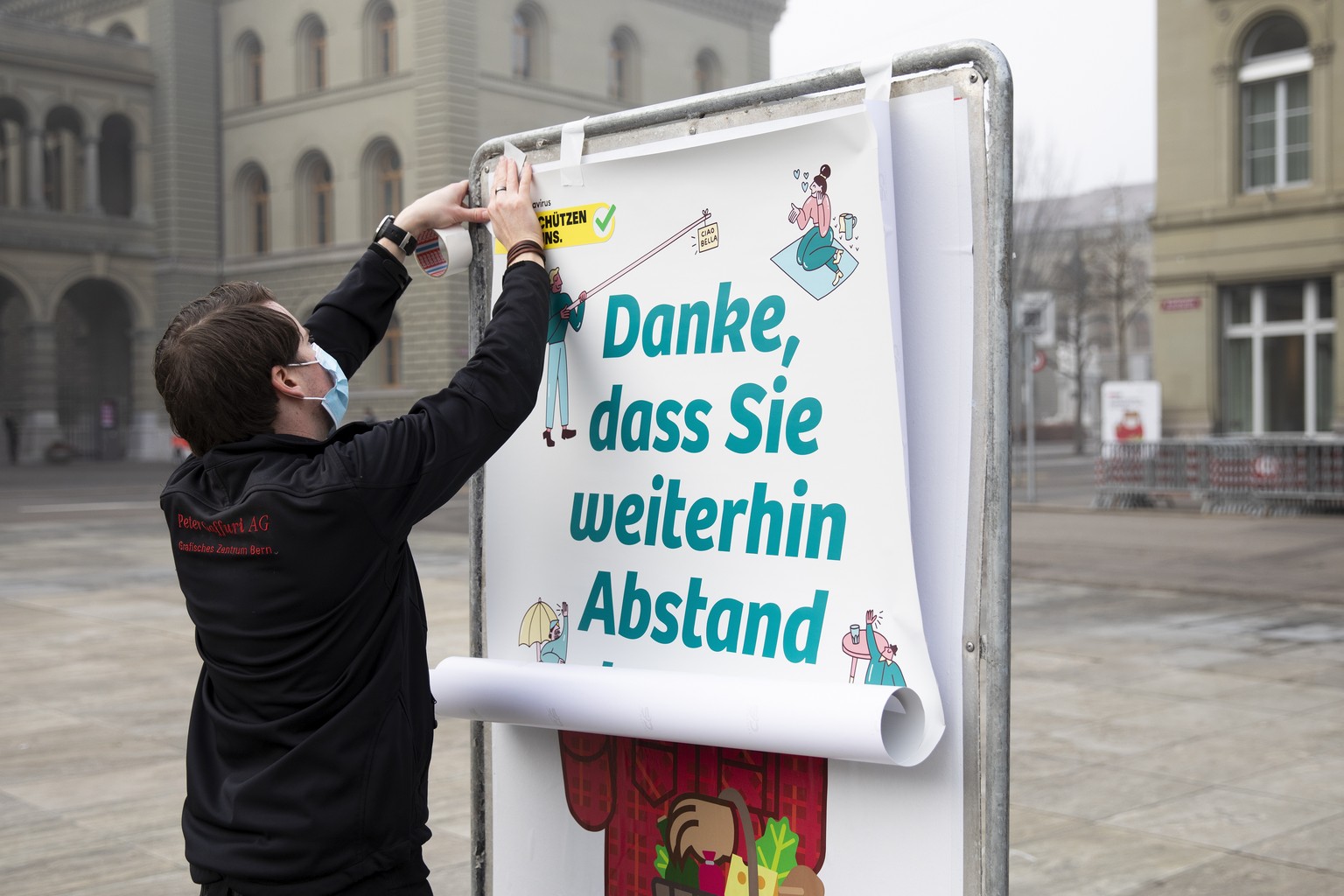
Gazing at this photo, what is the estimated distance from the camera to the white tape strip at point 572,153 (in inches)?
96.3

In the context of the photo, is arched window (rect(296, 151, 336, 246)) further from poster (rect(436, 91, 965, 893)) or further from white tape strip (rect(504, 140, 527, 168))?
poster (rect(436, 91, 965, 893))

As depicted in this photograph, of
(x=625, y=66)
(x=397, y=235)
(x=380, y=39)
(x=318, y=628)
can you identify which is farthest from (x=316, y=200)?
(x=318, y=628)

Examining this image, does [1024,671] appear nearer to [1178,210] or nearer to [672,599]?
[672,599]

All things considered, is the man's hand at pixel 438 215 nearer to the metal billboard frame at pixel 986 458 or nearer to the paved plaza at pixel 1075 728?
the metal billboard frame at pixel 986 458

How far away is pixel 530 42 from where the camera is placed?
119ft

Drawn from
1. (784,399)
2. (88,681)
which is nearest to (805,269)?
(784,399)

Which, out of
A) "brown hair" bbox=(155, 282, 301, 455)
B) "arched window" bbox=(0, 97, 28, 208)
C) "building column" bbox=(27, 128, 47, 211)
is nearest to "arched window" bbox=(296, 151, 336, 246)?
"building column" bbox=(27, 128, 47, 211)

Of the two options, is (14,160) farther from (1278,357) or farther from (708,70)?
(1278,357)

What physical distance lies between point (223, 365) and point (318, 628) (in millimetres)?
444

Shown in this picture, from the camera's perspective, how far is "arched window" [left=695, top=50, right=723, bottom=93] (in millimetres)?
41500

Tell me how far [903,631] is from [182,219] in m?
43.7

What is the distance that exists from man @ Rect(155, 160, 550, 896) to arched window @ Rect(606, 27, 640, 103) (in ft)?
124

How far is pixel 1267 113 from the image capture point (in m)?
20.9

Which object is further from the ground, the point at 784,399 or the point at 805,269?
the point at 805,269
